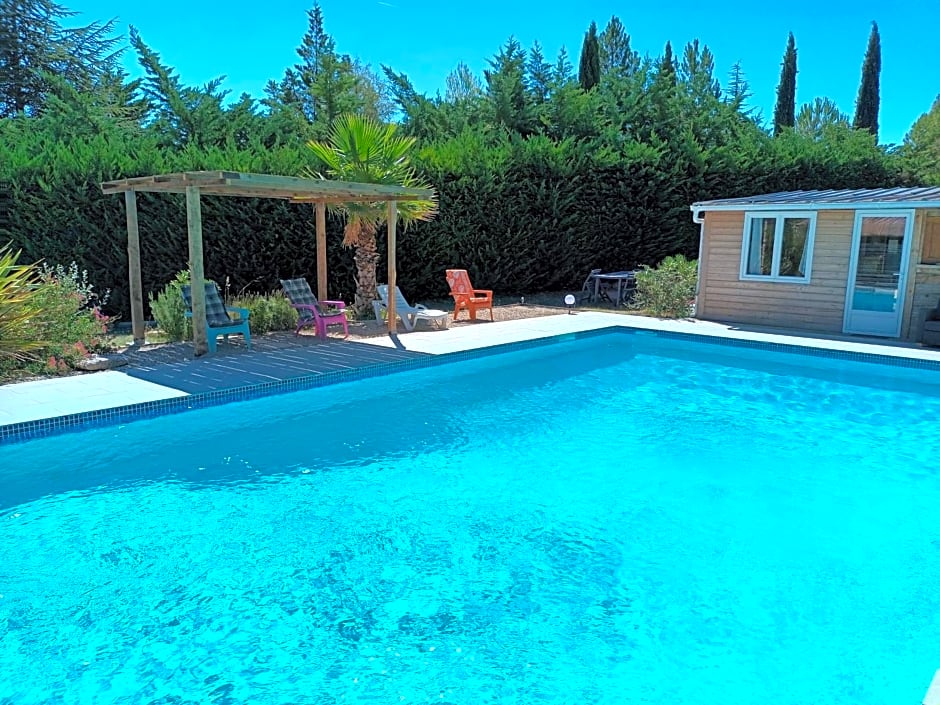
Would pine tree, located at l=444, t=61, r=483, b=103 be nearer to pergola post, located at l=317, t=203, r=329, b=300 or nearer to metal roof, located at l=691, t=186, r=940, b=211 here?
metal roof, located at l=691, t=186, r=940, b=211

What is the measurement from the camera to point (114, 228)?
10.6 m

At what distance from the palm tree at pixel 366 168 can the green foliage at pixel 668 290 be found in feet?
15.0

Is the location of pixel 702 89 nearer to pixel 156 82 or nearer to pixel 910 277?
pixel 910 277

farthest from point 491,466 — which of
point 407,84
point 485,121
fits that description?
point 407,84

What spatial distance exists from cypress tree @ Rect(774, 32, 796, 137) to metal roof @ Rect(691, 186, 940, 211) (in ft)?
62.6

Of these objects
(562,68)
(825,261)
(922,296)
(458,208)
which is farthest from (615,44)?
(922,296)

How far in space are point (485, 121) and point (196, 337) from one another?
11.9 m

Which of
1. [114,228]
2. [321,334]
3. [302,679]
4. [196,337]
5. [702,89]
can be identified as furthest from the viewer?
[702,89]

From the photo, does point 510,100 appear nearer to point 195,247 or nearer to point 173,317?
point 173,317

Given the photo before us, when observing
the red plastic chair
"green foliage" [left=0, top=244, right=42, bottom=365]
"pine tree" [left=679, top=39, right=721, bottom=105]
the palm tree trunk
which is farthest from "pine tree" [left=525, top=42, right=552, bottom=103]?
"green foliage" [left=0, top=244, right=42, bottom=365]

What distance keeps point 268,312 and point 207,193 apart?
6.28 feet

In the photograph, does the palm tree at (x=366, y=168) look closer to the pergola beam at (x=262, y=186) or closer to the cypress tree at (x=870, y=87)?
the pergola beam at (x=262, y=186)

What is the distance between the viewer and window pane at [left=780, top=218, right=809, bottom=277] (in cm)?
1144

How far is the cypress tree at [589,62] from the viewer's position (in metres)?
24.0
